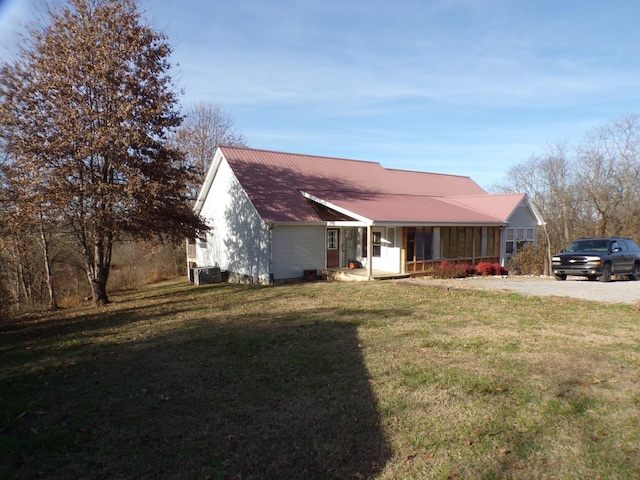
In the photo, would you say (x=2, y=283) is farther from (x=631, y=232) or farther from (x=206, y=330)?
(x=631, y=232)

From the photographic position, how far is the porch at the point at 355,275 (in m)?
18.3

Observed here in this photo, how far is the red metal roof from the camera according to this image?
65.1ft

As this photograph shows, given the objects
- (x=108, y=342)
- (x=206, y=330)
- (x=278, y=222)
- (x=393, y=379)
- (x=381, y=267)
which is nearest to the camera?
(x=393, y=379)

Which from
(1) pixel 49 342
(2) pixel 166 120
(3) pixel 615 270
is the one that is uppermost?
(2) pixel 166 120

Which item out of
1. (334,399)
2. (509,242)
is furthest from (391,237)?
(334,399)

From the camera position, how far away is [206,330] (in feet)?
32.0

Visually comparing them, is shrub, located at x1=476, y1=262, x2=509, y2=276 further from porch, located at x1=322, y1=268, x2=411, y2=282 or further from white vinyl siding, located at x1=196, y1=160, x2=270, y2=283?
white vinyl siding, located at x1=196, y1=160, x2=270, y2=283

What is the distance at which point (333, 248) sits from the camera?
69.3 ft

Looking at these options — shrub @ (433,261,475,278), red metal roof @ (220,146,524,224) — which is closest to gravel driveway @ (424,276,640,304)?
shrub @ (433,261,475,278)

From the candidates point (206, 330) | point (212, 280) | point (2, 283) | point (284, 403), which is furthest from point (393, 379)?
point (2, 283)

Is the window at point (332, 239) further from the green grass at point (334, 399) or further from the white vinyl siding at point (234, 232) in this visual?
the green grass at point (334, 399)

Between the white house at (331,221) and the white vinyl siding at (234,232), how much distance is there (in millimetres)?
49

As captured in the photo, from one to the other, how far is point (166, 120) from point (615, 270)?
17913 millimetres

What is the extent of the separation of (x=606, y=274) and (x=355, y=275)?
→ 9572 millimetres
